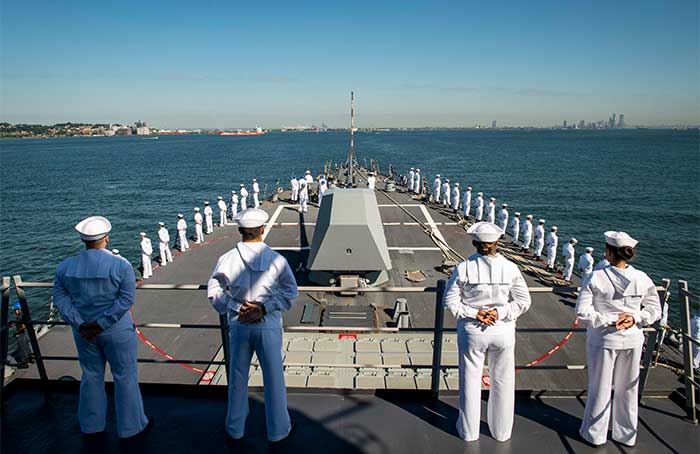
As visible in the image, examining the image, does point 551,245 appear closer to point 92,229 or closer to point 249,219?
point 249,219

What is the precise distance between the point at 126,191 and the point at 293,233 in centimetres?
3808

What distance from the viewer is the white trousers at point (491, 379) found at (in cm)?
354

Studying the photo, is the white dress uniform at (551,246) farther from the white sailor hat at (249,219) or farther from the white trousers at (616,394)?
the white sailor hat at (249,219)

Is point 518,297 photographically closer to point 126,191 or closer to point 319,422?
point 319,422

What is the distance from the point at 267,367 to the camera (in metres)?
3.51

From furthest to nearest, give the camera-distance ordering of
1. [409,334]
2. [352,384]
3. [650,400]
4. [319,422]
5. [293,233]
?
[293,233] < [409,334] < [352,384] < [650,400] < [319,422]

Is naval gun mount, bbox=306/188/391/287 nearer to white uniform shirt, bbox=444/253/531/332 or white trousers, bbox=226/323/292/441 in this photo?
white trousers, bbox=226/323/292/441

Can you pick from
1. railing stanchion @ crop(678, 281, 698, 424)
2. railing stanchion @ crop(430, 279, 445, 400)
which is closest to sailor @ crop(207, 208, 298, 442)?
railing stanchion @ crop(430, 279, 445, 400)

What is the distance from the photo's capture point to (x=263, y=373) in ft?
11.7

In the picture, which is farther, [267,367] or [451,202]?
[451,202]

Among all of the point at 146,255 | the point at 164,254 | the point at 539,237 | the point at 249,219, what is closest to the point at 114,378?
the point at 249,219

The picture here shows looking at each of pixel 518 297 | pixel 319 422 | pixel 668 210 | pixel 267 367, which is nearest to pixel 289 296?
pixel 267 367

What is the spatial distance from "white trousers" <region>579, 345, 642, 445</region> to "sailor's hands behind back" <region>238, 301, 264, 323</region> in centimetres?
272

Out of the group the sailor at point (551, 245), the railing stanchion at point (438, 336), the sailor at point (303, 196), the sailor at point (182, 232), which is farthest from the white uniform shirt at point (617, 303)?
the sailor at point (303, 196)
